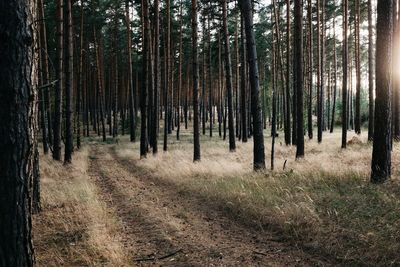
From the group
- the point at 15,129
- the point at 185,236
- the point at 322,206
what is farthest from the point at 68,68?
the point at 15,129

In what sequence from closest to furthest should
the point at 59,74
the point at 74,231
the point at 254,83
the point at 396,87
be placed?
the point at 74,231 < the point at 254,83 < the point at 59,74 < the point at 396,87

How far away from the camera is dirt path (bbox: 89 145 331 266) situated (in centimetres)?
532

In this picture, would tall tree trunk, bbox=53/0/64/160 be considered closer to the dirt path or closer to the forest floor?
the forest floor

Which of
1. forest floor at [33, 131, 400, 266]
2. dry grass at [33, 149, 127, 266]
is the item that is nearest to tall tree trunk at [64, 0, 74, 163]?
forest floor at [33, 131, 400, 266]

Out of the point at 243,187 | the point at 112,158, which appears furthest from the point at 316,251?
the point at 112,158

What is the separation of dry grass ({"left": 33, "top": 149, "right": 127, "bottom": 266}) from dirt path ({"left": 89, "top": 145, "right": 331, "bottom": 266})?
0.35m

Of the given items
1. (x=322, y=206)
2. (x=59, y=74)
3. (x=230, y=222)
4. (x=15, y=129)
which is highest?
(x=59, y=74)

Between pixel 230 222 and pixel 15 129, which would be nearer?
pixel 15 129

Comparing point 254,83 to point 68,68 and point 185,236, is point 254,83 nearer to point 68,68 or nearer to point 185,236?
point 185,236

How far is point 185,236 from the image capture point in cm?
642

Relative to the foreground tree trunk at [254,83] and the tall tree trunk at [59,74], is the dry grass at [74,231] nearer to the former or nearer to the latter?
A: the tall tree trunk at [59,74]

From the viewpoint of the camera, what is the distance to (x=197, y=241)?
6.17 metres

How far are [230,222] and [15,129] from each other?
495 cm

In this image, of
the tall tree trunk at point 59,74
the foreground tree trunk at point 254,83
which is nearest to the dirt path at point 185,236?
the foreground tree trunk at point 254,83
